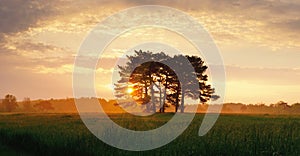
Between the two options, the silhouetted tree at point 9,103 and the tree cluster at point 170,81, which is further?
the silhouetted tree at point 9,103

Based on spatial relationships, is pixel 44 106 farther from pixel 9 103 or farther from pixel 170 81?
pixel 170 81

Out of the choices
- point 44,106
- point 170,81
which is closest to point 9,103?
point 44,106

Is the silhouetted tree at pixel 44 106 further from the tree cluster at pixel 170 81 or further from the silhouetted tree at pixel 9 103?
the tree cluster at pixel 170 81

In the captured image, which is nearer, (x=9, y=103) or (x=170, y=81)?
(x=170, y=81)

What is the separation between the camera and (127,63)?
7419 cm

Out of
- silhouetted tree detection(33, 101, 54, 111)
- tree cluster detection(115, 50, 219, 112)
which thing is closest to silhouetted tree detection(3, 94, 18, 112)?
silhouetted tree detection(33, 101, 54, 111)

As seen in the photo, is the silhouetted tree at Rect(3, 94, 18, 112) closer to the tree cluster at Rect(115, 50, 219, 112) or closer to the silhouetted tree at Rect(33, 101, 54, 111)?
the silhouetted tree at Rect(33, 101, 54, 111)

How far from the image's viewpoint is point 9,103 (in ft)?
418

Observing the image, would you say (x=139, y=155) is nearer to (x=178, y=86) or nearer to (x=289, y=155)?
(x=289, y=155)

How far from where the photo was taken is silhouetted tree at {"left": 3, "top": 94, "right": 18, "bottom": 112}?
126 m

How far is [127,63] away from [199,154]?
61627mm

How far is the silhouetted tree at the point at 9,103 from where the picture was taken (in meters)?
126

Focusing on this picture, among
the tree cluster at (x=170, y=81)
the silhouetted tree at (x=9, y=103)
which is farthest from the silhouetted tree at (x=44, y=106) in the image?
the tree cluster at (x=170, y=81)

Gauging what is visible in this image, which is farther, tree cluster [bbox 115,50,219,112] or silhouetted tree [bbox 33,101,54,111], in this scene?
silhouetted tree [bbox 33,101,54,111]
